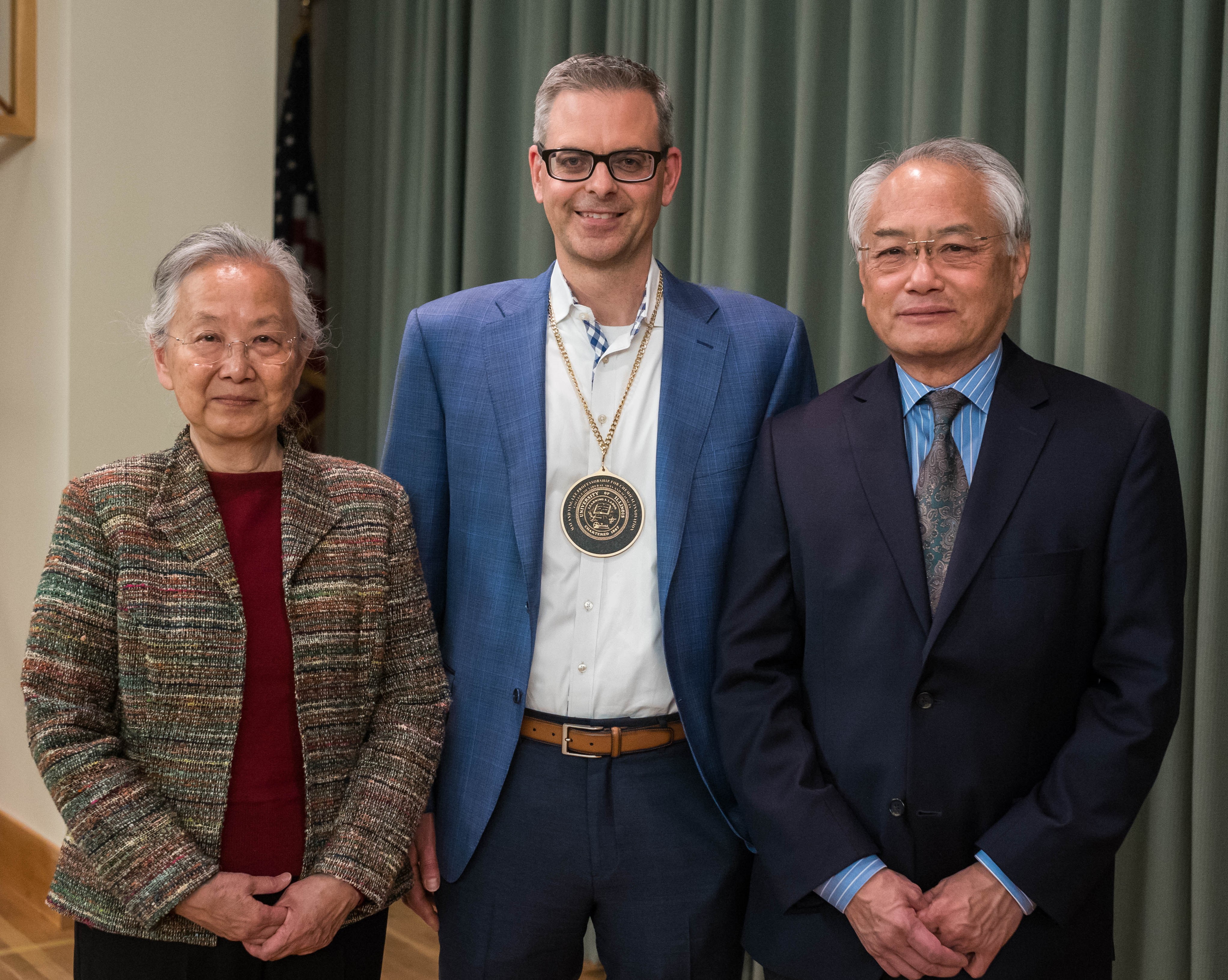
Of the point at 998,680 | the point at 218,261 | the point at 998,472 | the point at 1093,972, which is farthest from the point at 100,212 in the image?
the point at 1093,972

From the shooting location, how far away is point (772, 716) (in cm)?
165

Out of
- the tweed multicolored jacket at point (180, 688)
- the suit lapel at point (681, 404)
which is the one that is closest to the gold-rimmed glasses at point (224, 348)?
the tweed multicolored jacket at point (180, 688)

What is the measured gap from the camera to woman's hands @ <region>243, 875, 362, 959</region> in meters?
1.56

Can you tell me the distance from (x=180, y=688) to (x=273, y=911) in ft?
1.04

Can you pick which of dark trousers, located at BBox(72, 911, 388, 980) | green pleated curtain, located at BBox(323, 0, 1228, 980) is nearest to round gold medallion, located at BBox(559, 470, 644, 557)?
dark trousers, located at BBox(72, 911, 388, 980)

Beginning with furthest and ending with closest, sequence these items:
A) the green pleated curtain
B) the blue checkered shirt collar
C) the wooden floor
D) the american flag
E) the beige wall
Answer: the american flag → the beige wall → the wooden floor → the green pleated curtain → the blue checkered shirt collar

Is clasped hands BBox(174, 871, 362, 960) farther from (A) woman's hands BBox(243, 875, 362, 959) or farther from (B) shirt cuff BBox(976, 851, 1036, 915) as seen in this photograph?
(B) shirt cuff BBox(976, 851, 1036, 915)

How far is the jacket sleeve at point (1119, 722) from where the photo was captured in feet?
4.89

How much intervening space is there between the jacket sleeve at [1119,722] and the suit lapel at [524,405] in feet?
2.52

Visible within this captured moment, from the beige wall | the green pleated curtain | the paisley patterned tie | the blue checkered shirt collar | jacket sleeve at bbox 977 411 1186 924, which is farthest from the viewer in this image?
the beige wall

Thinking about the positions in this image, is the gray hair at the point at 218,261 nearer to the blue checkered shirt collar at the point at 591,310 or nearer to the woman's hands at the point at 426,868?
the blue checkered shirt collar at the point at 591,310

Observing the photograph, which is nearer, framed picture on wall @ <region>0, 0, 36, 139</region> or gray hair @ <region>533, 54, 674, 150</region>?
gray hair @ <region>533, 54, 674, 150</region>

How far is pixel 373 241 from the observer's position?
14.4ft

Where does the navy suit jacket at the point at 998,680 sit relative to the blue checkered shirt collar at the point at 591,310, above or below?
below
